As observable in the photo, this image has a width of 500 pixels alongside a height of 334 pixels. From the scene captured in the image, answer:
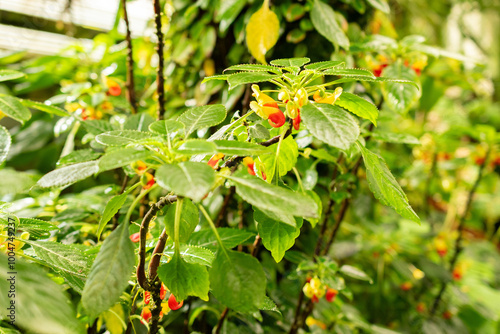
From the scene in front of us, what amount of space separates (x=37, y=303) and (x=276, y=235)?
0.28m

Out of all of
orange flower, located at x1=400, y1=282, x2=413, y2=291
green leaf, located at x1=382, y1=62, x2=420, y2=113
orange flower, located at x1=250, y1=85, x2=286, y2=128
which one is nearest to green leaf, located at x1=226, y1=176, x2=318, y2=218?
orange flower, located at x1=250, y1=85, x2=286, y2=128

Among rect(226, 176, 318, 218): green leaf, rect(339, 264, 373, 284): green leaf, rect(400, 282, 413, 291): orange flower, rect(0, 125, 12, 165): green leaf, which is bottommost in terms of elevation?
rect(400, 282, 413, 291): orange flower

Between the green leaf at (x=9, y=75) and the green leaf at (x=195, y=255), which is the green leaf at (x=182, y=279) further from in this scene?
the green leaf at (x=9, y=75)

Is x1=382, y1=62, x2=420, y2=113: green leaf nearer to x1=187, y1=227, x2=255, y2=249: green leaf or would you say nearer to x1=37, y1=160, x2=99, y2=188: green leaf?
x1=187, y1=227, x2=255, y2=249: green leaf

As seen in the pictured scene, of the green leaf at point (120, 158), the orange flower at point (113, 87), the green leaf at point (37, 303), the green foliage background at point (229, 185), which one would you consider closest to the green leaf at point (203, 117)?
the green foliage background at point (229, 185)

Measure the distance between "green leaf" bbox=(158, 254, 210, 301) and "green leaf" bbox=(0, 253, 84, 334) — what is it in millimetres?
104

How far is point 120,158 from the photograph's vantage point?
0.30 m

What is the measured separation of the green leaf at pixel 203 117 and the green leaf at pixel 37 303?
0.23 metres

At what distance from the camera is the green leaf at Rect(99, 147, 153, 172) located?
293 mm

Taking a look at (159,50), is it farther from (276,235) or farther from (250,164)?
(276,235)

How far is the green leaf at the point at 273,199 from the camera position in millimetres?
288

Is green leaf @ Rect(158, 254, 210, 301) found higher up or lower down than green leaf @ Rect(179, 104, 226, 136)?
lower down

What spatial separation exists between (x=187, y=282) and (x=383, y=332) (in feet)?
2.55

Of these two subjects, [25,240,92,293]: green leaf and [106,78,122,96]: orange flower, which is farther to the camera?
[106,78,122,96]: orange flower
